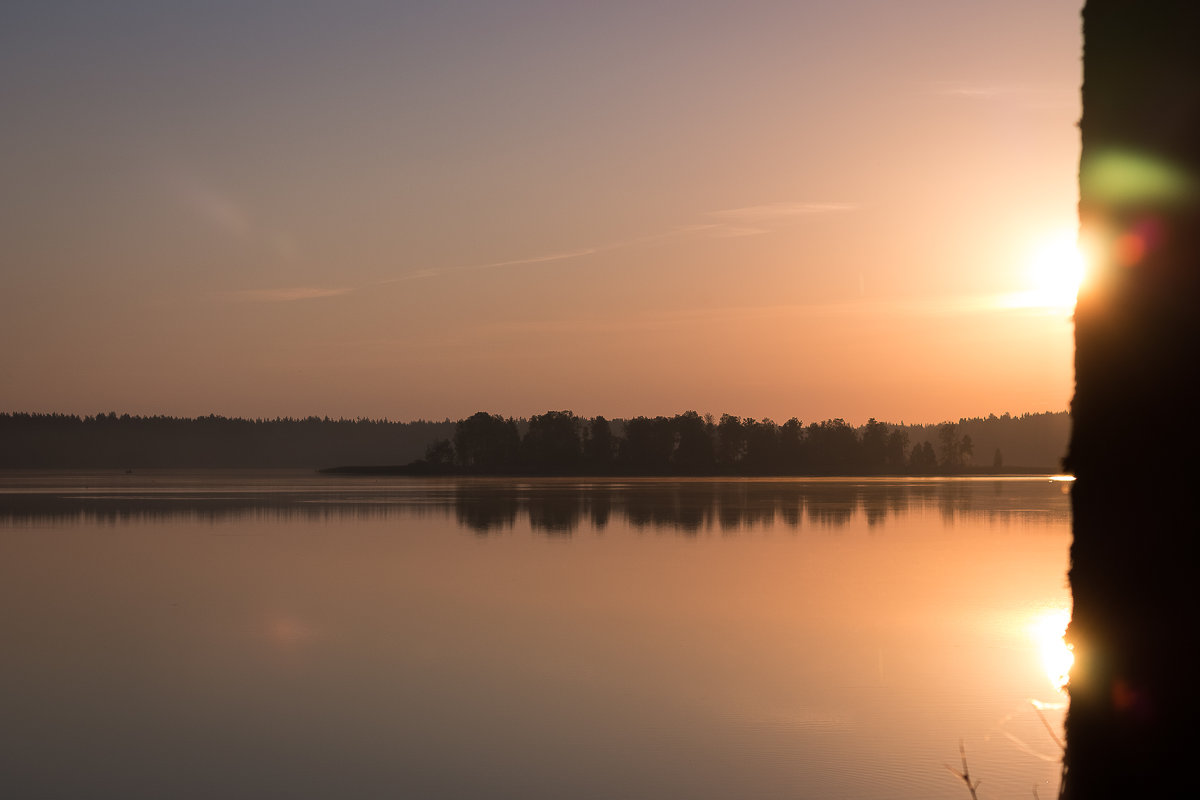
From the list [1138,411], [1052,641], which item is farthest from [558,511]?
[1138,411]

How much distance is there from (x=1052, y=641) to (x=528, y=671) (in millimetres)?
7151

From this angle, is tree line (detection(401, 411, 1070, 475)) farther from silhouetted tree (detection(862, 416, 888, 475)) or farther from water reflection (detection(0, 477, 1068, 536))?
water reflection (detection(0, 477, 1068, 536))

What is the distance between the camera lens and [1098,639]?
322 cm

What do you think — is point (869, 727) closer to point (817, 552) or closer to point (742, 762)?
point (742, 762)

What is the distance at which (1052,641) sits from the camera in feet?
50.9

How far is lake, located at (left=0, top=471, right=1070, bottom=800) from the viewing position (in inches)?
380

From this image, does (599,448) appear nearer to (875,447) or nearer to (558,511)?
(875,447)

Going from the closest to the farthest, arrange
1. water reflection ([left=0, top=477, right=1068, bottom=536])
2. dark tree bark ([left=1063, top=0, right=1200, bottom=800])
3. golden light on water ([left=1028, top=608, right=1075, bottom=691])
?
dark tree bark ([left=1063, top=0, right=1200, bottom=800]) < golden light on water ([left=1028, top=608, right=1075, bottom=691]) < water reflection ([left=0, top=477, right=1068, bottom=536])

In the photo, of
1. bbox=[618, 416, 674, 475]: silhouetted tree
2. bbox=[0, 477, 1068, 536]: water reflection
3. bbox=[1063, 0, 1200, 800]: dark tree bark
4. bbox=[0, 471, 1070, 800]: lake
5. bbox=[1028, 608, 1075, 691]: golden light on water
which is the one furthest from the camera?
bbox=[618, 416, 674, 475]: silhouetted tree

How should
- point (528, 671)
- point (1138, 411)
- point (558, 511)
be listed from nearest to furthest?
point (1138, 411)
point (528, 671)
point (558, 511)

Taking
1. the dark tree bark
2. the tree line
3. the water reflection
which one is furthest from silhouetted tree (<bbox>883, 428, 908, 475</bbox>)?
the dark tree bark

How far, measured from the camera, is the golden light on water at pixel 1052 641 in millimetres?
13586

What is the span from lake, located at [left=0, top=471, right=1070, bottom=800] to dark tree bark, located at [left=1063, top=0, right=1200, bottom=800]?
34.3 inches

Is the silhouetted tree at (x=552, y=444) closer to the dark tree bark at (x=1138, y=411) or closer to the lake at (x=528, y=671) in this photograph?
the lake at (x=528, y=671)
